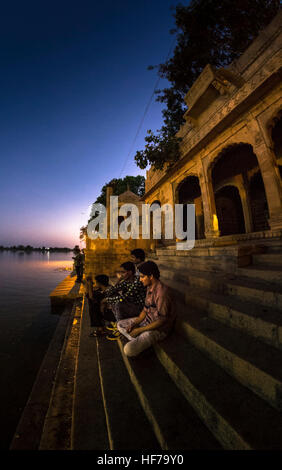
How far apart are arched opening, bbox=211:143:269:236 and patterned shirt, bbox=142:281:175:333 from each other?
8.12 metres

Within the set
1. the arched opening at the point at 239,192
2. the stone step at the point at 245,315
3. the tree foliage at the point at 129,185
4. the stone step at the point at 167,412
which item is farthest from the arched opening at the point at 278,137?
the tree foliage at the point at 129,185

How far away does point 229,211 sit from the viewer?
11992mm

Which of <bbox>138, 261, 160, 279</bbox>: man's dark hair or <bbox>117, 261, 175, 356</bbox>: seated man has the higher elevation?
<bbox>138, 261, 160, 279</bbox>: man's dark hair

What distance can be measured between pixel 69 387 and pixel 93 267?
624 centimetres

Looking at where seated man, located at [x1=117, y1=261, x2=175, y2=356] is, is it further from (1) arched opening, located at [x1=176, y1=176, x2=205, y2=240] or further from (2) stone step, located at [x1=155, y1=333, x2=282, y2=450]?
(1) arched opening, located at [x1=176, y1=176, x2=205, y2=240]

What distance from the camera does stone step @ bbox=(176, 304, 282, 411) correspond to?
5.08 ft

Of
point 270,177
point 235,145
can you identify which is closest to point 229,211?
point 235,145

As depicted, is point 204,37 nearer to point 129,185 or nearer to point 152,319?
point 152,319

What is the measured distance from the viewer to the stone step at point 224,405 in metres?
1.28

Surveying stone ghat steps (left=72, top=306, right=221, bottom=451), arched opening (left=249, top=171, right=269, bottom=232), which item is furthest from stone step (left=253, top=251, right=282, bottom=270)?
arched opening (left=249, top=171, right=269, bottom=232)

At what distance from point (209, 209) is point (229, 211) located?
4716mm

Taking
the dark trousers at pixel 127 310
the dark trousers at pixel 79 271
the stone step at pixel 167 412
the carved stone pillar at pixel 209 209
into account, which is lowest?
the dark trousers at pixel 79 271

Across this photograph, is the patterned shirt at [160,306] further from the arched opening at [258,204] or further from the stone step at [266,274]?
the arched opening at [258,204]

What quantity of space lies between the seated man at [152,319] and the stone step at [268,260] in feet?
8.69
